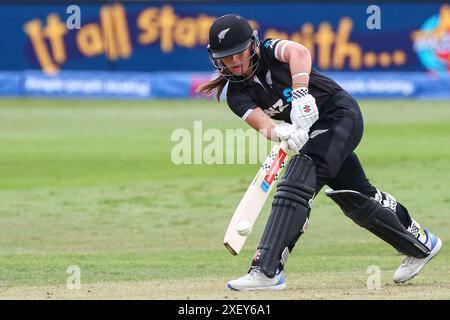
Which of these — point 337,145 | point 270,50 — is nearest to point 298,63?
point 270,50

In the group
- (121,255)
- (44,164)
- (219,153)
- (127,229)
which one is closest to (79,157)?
(44,164)

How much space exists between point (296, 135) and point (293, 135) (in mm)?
21

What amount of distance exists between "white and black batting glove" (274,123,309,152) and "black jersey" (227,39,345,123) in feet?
0.98

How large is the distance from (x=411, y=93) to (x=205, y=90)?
25297 mm

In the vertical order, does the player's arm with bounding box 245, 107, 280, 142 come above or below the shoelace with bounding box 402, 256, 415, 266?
above

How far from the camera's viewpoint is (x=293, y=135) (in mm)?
7031

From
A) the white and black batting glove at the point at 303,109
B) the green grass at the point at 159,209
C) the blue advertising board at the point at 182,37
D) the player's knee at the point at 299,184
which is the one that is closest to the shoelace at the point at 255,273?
the green grass at the point at 159,209

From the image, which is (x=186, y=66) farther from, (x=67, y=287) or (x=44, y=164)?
(x=67, y=287)

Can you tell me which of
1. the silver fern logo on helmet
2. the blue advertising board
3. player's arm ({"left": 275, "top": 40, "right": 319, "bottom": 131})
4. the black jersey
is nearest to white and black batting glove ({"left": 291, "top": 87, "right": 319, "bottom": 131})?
player's arm ({"left": 275, "top": 40, "right": 319, "bottom": 131})

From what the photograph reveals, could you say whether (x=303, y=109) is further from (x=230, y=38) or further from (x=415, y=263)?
(x=415, y=263)

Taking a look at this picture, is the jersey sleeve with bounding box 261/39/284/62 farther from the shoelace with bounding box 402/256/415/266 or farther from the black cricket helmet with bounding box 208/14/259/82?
the shoelace with bounding box 402/256/415/266

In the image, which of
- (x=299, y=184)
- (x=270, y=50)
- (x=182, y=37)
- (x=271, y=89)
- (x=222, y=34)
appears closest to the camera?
(x=299, y=184)

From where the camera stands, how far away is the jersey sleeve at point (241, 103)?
290 inches

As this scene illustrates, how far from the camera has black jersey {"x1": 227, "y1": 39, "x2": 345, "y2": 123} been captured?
7.28 meters
